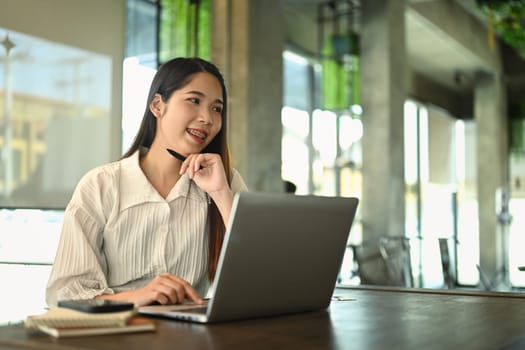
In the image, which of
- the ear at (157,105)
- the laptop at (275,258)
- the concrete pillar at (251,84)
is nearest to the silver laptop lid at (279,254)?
the laptop at (275,258)

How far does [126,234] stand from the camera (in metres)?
2.08

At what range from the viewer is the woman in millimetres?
1944

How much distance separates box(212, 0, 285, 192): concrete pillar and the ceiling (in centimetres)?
331

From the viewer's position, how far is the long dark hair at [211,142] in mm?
2238

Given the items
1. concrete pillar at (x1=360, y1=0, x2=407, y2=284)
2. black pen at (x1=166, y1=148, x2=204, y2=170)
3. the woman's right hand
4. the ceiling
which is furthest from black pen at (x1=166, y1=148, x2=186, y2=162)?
the ceiling

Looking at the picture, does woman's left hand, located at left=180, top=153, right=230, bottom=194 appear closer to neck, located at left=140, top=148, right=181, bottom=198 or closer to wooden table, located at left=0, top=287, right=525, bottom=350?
neck, located at left=140, top=148, right=181, bottom=198

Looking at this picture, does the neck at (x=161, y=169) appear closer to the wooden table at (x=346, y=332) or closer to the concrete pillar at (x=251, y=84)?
the wooden table at (x=346, y=332)

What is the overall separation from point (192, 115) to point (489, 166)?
1266cm

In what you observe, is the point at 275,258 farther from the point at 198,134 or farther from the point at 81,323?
the point at 198,134

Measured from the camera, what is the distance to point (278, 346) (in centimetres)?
133

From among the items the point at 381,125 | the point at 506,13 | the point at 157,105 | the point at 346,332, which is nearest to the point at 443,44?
the point at 506,13

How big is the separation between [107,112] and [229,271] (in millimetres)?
3928

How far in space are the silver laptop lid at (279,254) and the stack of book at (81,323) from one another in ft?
0.61

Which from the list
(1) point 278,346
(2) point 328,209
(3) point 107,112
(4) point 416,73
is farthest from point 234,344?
(4) point 416,73
